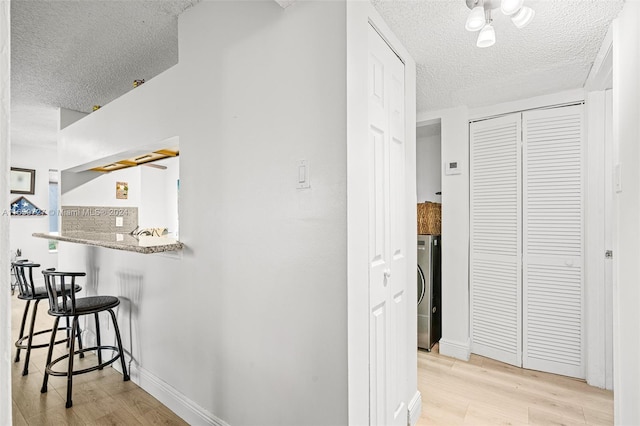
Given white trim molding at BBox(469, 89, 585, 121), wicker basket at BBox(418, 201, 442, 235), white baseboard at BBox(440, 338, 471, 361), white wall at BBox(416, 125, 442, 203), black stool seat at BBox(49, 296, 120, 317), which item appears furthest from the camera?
white wall at BBox(416, 125, 442, 203)

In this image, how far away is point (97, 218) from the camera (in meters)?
3.82

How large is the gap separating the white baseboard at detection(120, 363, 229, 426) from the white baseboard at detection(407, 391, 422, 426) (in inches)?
42.3

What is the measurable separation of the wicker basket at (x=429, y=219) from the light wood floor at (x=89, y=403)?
102 inches

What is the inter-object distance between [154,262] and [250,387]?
42.5 inches

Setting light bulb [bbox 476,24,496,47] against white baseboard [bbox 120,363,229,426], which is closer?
light bulb [bbox 476,24,496,47]

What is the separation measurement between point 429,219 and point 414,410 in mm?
1825

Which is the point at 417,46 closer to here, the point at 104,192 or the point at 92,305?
the point at 92,305

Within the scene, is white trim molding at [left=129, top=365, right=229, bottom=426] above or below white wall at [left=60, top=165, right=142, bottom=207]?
below

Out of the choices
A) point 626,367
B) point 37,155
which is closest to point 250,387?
point 626,367

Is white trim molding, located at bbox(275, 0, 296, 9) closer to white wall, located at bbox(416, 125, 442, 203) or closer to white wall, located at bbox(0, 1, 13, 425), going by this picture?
white wall, located at bbox(0, 1, 13, 425)

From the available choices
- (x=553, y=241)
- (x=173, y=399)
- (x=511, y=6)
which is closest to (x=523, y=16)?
(x=511, y=6)

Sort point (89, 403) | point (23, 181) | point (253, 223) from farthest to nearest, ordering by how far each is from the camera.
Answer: point (23, 181) → point (89, 403) → point (253, 223)

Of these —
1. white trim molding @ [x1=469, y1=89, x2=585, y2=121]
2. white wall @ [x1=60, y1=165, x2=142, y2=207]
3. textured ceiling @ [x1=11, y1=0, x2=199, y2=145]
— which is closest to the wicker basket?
white trim molding @ [x1=469, y1=89, x2=585, y2=121]

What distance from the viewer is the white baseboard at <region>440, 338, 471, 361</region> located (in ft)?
9.93
